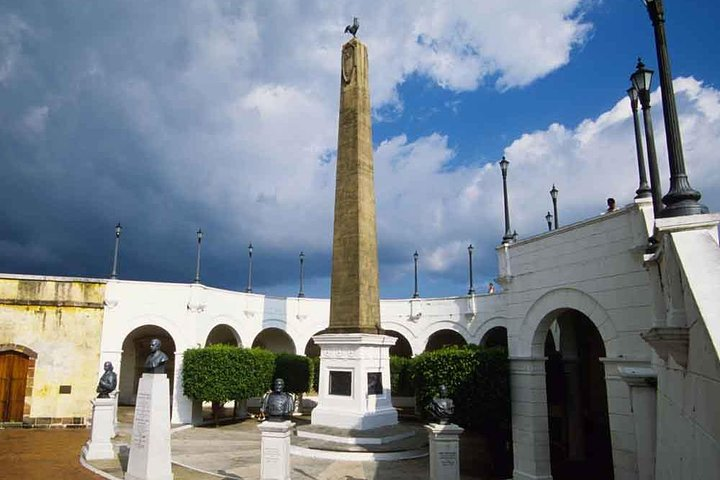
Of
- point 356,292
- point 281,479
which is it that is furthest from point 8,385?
point 281,479

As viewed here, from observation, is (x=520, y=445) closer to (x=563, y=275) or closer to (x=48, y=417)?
(x=563, y=275)

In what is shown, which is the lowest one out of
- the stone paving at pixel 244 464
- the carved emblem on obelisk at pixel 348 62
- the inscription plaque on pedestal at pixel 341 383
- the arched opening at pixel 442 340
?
the stone paving at pixel 244 464

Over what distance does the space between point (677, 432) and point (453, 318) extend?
75.8 ft

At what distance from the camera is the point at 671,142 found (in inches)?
220

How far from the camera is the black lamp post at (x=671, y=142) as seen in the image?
537cm

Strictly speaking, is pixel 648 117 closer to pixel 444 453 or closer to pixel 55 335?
pixel 444 453

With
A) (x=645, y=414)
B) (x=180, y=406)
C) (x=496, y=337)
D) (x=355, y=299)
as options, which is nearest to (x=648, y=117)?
(x=645, y=414)

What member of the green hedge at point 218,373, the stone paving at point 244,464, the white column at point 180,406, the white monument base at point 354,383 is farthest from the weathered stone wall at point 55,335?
the white monument base at point 354,383

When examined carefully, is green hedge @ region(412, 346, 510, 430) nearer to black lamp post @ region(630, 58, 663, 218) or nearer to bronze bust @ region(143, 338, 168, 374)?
black lamp post @ region(630, 58, 663, 218)

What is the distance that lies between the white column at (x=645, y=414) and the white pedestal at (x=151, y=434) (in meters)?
9.01

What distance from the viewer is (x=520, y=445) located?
12.9 m

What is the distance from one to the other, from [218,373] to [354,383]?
761 cm

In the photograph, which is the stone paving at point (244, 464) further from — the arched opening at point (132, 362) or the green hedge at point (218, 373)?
the arched opening at point (132, 362)

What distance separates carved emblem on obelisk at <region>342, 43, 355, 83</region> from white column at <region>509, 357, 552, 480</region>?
12.2 metres
